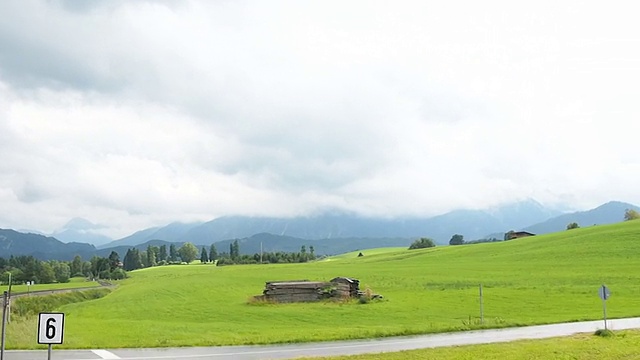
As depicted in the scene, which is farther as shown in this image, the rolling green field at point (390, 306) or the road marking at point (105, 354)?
the rolling green field at point (390, 306)

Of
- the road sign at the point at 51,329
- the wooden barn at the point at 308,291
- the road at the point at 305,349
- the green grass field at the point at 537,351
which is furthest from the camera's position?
the wooden barn at the point at 308,291

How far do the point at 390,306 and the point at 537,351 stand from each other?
25.8m

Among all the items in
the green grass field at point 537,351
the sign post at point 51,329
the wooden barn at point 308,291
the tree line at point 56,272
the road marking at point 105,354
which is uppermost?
the tree line at point 56,272

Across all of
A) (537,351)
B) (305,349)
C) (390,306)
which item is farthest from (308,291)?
(537,351)

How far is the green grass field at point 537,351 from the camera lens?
73.8 feet

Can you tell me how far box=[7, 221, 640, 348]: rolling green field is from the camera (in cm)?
3228

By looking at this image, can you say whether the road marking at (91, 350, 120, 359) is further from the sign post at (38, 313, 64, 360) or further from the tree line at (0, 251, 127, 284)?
the tree line at (0, 251, 127, 284)

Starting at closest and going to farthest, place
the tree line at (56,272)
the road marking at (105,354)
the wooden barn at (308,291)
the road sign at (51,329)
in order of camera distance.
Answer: the road sign at (51,329), the road marking at (105,354), the wooden barn at (308,291), the tree line at (56,272)

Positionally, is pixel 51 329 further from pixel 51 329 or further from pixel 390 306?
pixel 390 306

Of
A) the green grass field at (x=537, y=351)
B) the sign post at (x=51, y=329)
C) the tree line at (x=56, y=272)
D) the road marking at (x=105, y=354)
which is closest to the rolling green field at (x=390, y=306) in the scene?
the road marking at (x=105, y=354)

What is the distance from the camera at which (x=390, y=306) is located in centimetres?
4912

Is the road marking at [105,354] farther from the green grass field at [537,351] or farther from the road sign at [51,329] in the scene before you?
the road sign at [51,329]

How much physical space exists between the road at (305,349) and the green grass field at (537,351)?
5.72 ft

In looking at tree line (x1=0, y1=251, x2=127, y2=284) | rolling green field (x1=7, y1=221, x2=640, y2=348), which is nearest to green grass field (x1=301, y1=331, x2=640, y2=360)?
rolling green field (x1=7, y1=221, x2=640, y2=348)
